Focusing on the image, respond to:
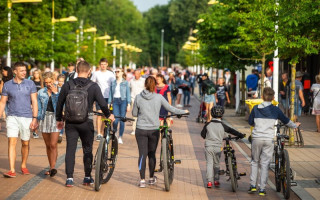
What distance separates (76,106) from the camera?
32.1ft

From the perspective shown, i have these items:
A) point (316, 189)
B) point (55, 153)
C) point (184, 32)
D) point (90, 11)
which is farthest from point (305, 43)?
point (184, 32)

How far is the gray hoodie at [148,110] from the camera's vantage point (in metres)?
10.1

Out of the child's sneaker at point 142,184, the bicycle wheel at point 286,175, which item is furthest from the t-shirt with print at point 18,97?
the bicycle wheel at point 286,175

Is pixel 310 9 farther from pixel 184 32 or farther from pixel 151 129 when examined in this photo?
pixel 184 32

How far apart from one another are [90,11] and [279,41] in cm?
10948

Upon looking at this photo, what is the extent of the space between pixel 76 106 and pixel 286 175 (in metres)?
2.87

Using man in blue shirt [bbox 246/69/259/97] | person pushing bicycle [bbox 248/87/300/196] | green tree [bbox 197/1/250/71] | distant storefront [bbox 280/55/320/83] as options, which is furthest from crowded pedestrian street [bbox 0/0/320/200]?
distant storefront [bbox 280/55/320/83]

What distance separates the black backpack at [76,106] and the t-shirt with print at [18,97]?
1.36m

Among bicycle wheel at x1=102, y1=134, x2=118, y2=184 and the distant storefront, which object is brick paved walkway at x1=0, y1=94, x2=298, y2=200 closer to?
bicycle wheel at x1=102, y1=134, x2=118, y2=184

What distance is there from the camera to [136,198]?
30.6 ft

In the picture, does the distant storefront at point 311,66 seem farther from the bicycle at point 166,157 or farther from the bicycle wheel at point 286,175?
the bicycle wheel at point 286,175

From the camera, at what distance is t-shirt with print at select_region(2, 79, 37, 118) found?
1095 cm

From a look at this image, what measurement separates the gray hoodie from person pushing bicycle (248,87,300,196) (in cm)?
107

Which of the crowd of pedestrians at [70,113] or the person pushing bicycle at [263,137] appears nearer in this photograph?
the person pushing bicycle at [263,137]
